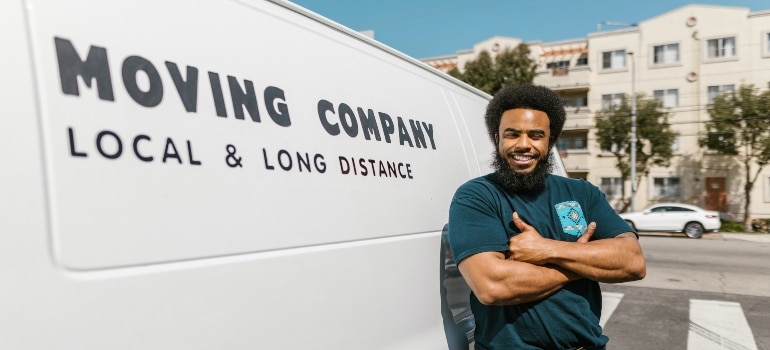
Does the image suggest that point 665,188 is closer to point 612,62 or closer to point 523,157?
point 612,62

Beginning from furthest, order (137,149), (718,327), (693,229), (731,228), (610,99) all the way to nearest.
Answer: (610,99) < (731,228) < (693,229) < (718,327) < (137,149)

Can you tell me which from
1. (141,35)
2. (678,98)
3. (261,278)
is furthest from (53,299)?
(678,98)

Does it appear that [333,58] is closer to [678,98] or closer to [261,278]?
[261,278]

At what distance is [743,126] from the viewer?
1022 inches

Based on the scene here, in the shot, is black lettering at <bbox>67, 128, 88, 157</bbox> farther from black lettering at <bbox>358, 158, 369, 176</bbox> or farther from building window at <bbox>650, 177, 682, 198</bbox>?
building window at <bbox>650, 177, 682, 198</bbox>

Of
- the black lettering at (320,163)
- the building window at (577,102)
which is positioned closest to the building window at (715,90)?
the building window at (577,102)

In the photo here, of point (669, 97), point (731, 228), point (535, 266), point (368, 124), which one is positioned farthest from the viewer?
point (669, 97)

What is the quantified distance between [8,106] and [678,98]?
120 feet

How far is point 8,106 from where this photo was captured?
102 centimetres

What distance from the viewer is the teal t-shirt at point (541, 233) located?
1.89 metres

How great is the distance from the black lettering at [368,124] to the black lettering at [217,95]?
60 centimetres

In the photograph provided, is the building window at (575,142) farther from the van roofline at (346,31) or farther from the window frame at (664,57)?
the van roofline at (346,31)

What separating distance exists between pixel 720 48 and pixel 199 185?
36.6 meters

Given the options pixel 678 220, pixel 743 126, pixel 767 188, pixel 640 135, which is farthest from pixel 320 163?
pixel 767 188
